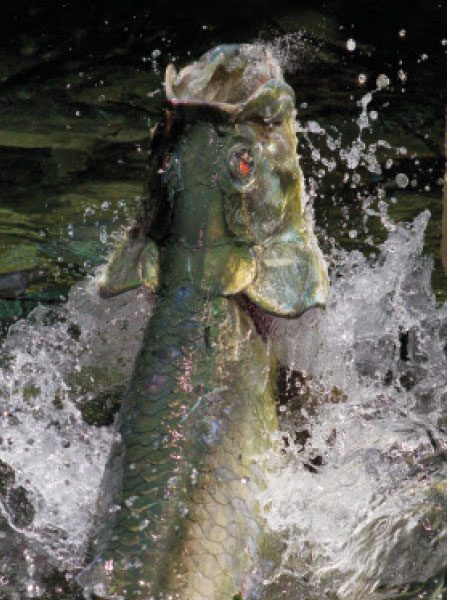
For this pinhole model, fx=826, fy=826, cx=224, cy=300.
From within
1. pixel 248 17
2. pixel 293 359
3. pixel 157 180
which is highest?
Result: pixel 248 17

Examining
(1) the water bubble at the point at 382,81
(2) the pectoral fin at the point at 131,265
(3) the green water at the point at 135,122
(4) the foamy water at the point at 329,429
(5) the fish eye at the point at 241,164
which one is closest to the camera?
(5) the fish eye at the point at 241,164

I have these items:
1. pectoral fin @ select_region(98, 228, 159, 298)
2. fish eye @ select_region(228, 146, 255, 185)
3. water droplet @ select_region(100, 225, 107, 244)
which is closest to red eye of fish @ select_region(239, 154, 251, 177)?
fish eye @ select_region(228, 146, 255, 185)

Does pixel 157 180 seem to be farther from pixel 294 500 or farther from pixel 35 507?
pixel 35 507

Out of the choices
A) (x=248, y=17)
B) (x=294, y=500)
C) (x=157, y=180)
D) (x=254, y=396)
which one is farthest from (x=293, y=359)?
(x=248, y=17)

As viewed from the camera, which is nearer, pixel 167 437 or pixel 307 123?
pixel 167 437

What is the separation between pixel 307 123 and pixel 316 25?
70cm

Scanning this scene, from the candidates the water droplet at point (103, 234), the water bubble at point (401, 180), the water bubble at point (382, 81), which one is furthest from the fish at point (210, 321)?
the water droplet at point (103, 234)

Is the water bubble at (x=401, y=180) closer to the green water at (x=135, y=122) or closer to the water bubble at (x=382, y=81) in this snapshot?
the green water at (x=135, y=122)

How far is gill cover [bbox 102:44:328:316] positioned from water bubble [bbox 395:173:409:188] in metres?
2.51

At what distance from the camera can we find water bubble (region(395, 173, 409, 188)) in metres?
4.41

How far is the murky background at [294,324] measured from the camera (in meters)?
2.21

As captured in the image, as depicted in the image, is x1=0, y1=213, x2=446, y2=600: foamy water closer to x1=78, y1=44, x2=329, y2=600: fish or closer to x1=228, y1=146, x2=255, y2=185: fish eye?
x1=78, y1=44, x2=329, y2=600: fish

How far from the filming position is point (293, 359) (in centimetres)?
217

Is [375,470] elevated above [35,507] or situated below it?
above
